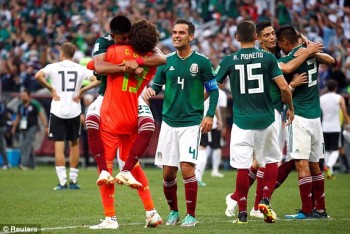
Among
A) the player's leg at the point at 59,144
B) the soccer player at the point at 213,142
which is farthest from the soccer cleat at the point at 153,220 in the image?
the soccer player at the point at 213,142

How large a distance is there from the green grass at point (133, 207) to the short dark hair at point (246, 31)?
238 cm

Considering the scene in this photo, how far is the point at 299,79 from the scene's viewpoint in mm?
12727

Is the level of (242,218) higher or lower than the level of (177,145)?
lower

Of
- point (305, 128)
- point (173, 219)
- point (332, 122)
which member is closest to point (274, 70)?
point (305, 128)

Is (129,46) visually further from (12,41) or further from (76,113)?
(12,41)

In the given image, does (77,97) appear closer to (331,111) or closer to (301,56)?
(301,56)

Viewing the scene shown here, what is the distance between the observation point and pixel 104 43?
37.0ft

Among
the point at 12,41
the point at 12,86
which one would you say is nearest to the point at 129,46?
the point at 12,86

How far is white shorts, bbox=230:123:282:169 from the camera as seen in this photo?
11828 mm

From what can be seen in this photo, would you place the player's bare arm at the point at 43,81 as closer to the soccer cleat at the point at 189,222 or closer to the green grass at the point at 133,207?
the green grass at the point at 133,207

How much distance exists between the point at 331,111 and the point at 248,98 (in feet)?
38.2

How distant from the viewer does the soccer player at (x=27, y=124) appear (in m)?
25.7

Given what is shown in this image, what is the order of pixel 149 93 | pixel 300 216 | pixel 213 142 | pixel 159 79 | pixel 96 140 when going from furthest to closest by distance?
pixel 213 142, pixel 300 216, pixel 159 79, pixel 149 93, pixel 96 140

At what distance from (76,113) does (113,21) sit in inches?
302
